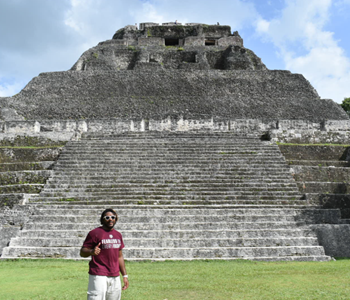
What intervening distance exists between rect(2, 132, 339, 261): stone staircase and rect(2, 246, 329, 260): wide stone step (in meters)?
0.02

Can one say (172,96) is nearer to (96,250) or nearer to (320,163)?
(320,163)

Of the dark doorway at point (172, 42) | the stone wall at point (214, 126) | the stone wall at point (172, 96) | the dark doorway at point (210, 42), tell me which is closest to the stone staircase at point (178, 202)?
the stone wall at point (214, 126)

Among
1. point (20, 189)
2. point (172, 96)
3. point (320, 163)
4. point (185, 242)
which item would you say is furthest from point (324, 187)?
point (172, 96)

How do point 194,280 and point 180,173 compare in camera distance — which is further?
point 180,173

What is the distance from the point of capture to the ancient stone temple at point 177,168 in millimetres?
6750

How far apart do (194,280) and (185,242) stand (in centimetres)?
205

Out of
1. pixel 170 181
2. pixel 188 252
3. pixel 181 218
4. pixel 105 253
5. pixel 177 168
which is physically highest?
pixel 177 168

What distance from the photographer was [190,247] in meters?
6.62

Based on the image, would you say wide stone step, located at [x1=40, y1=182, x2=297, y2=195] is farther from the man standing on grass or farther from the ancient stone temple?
the man standing on grass

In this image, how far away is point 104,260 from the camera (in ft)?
10.1

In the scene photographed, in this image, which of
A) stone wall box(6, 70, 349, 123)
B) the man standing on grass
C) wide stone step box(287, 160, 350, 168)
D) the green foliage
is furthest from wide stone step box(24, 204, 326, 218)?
the green foliage

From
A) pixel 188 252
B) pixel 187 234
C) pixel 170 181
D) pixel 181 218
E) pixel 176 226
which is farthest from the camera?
pixel 170 181

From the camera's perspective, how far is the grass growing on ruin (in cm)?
393

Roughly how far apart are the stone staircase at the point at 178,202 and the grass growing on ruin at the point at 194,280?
0.58m
